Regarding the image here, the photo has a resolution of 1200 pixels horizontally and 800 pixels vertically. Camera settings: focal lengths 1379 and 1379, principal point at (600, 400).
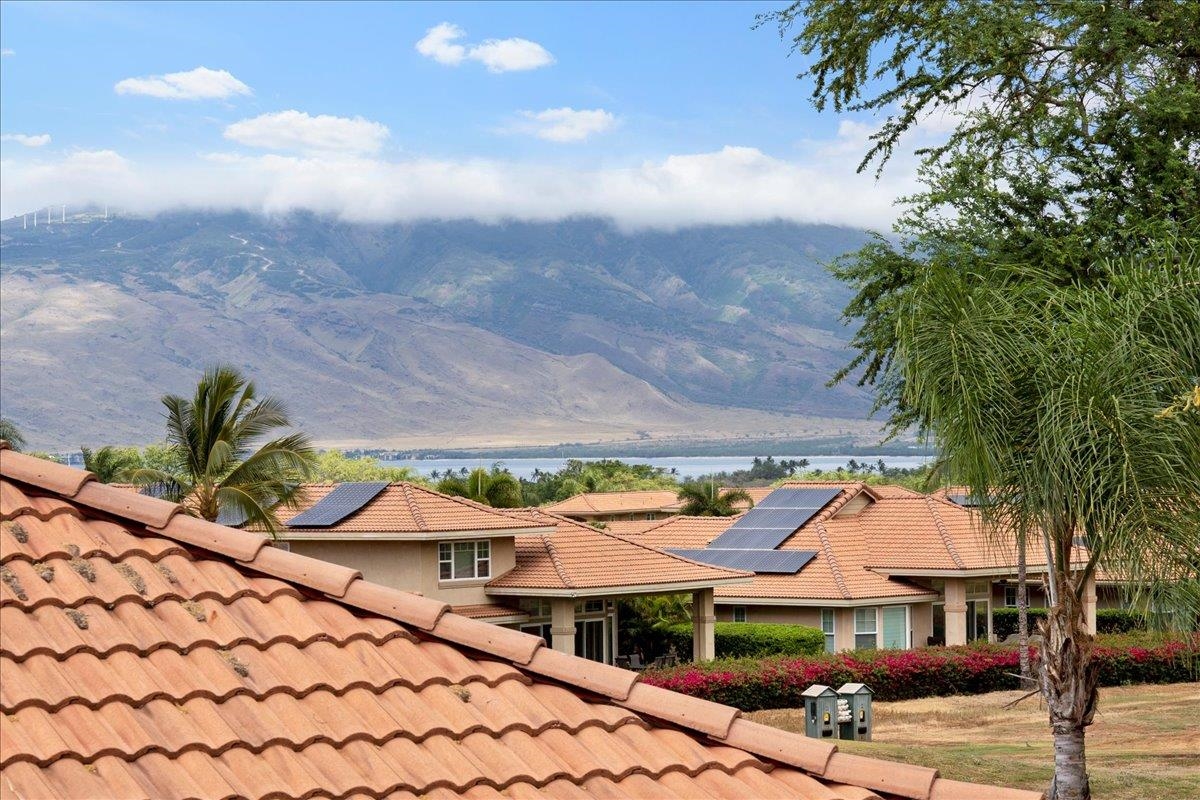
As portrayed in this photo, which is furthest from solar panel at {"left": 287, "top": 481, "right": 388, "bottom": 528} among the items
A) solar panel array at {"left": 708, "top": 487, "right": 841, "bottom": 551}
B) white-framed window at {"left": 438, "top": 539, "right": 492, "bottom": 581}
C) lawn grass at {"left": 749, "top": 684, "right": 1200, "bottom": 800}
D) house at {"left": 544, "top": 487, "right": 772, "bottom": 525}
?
house at {"left": 544, "top": 487, "right": 772, "bottom": 525}

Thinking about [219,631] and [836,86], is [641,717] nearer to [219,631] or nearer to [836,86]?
[219,631]

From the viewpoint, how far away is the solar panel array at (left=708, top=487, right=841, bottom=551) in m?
51.9

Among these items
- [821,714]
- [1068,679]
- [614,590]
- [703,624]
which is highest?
[1068,679]

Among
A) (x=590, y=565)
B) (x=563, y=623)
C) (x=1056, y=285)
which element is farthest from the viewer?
(x=590, y=565)

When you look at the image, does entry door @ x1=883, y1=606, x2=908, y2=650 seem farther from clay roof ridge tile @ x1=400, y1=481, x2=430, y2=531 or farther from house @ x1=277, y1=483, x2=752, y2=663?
clay roof ridge tile @ x1=400, y1=481, x2=430, y2=531

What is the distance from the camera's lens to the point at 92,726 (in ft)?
16.0

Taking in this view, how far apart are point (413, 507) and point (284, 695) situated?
3835 centimetres

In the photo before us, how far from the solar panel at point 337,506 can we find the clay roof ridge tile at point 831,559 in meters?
15.8

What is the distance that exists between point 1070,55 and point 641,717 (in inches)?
754

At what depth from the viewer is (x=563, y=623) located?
42.7 m

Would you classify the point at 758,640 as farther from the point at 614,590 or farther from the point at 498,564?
the point at 498,564

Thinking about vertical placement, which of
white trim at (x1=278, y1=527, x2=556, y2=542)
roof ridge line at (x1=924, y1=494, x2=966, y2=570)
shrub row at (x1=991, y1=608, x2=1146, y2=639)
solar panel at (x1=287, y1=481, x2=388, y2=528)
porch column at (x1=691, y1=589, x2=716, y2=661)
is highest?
solar panel at (x1=287, y1=481, x2=388, y2=528)

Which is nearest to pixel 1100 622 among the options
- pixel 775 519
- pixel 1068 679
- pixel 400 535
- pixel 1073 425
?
pixel 775 519

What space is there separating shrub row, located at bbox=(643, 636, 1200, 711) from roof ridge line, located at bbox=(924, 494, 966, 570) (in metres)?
5.72
